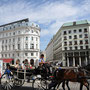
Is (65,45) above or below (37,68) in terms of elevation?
above

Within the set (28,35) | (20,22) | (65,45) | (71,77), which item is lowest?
(71,77)

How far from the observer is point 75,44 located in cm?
5144

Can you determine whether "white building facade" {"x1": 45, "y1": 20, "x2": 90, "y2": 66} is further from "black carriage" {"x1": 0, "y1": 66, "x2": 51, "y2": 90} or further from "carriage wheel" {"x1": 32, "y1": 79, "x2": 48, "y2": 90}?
"carriage wheel" {"x1": 32, "y1": 79, "x2": 48, "y2": 90}

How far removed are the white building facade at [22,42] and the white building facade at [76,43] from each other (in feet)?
42.3

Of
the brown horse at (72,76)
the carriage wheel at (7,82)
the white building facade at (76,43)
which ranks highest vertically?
the white building facade at (76,43)

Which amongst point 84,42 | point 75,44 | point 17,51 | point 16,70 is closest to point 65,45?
point 75,44

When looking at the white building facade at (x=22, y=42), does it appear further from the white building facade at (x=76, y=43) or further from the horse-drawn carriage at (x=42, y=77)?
the horse-drawn carriage at (x=42, y=77)

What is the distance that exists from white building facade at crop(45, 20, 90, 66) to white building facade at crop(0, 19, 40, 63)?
42.3ft

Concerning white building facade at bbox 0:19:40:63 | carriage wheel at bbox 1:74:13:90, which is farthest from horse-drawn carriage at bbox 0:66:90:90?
white building facade at bbox 0:19:40:63

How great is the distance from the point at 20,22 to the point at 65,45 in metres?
25.5

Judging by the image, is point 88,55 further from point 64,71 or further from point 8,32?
point 64,71

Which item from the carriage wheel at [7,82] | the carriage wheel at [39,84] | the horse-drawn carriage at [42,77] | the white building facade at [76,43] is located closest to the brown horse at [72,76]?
the horse-drawn carriage at [42,77]

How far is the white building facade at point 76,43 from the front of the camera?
50.1 metres

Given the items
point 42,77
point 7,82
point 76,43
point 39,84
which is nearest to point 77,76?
point 42,77
